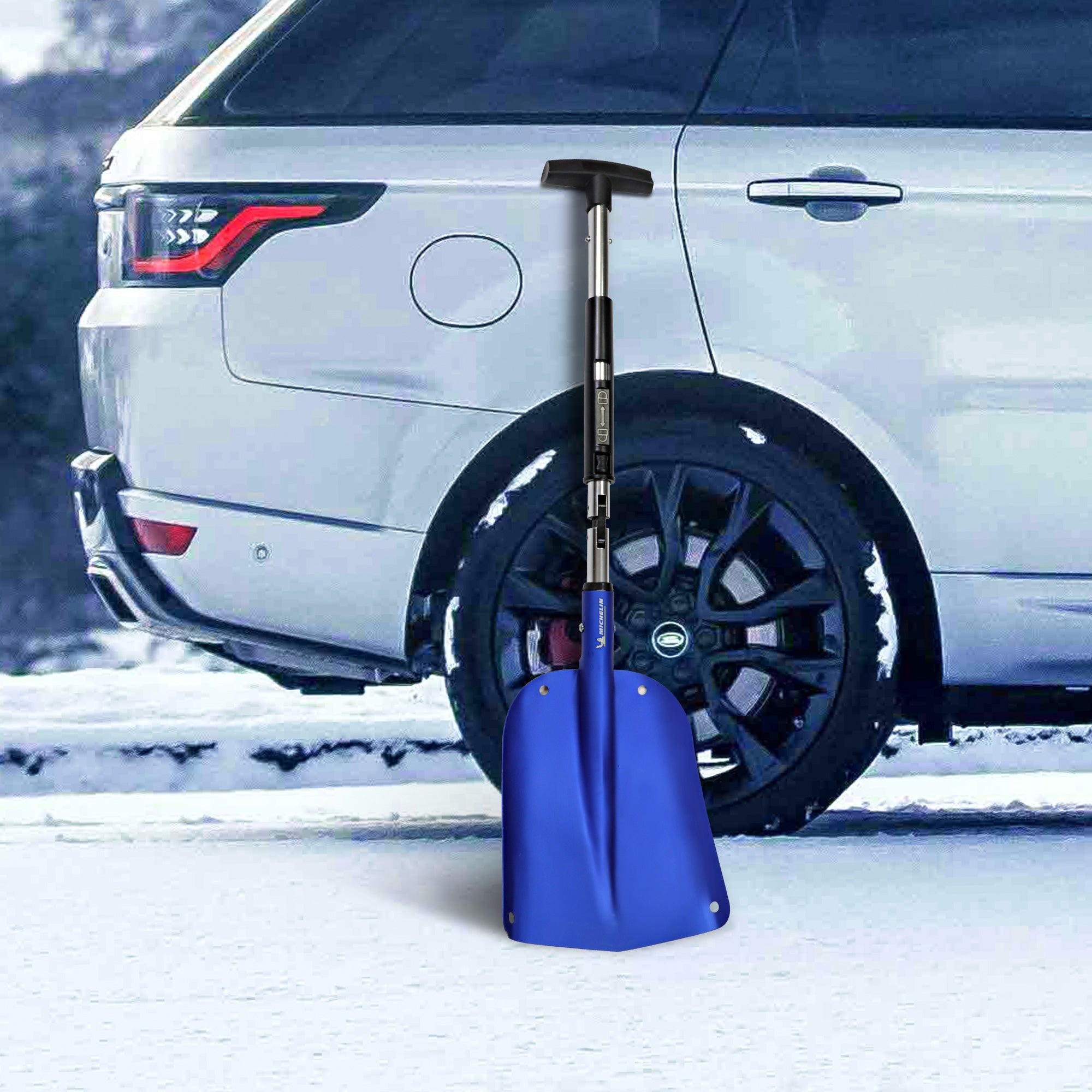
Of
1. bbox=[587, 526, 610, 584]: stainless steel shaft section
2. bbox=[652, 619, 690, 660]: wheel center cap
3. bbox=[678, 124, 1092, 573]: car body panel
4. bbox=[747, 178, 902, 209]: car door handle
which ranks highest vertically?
bbox=[747, 178, 902, 209]: car door handle

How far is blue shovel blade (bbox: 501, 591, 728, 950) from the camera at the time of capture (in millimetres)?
3789

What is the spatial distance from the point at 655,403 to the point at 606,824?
0.95 m

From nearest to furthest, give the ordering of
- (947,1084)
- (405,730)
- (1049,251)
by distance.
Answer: (947,1084)
(1049,251)
(405,730)

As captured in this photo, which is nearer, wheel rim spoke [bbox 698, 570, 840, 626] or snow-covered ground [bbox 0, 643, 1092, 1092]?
snow-covered ground [bbox 0, 643, 1092, 1092]

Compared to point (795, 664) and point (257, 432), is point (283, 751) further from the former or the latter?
point (795, 664)

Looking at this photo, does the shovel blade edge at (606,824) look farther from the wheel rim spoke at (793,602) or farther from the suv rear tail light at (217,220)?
the suv rear tail light at (217,220)

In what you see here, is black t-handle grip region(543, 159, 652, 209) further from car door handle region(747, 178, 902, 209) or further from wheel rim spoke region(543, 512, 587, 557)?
wheel rim spoke region(543, 512, 587, 557)

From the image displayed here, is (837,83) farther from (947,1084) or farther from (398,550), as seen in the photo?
(947,1084)

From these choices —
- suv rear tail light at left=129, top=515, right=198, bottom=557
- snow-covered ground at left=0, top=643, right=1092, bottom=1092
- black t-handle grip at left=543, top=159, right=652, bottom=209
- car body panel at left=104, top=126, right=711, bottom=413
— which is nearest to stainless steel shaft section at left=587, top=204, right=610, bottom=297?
black t-handle grip at left=543, top=159, right=652, bottom=209

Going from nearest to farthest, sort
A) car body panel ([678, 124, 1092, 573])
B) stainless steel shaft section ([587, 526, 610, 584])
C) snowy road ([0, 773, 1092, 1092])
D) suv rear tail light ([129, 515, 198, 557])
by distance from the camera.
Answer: snowy road ([0, 773, 1092, 1092]) < stainless steel shaft section ([587, 526, 610, 584]) < car body panel ([678, 124, 1092, 573]) < suv rear tail light ([129, 515, 198, 557])

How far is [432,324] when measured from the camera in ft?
14.8

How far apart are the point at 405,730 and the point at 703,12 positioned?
2342mm

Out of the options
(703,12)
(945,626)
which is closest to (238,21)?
(703,12)

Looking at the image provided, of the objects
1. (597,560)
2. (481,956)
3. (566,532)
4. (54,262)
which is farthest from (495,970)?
(54,262)
